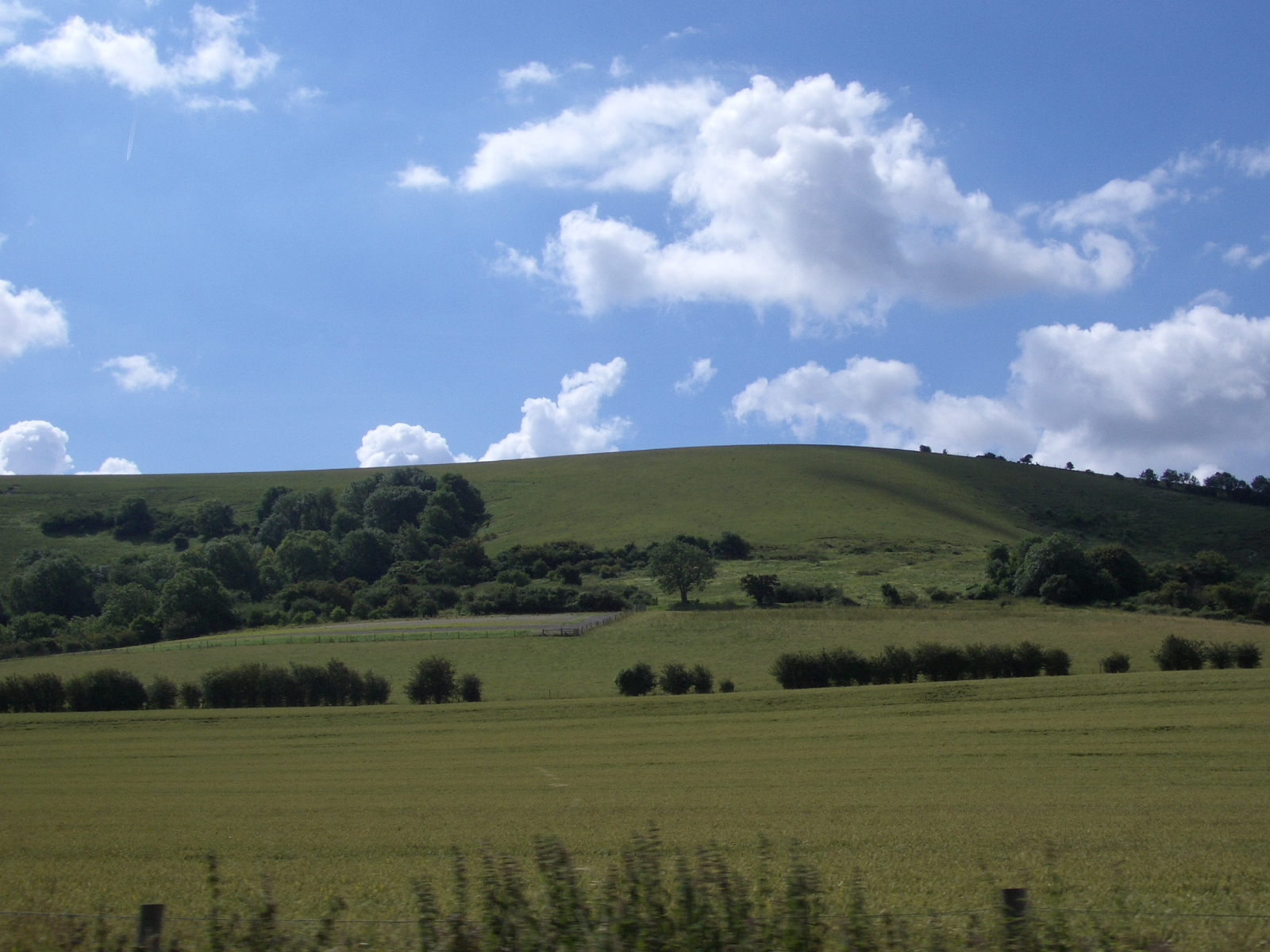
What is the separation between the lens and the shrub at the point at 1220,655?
134ft

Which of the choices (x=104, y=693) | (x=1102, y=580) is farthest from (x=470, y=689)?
(x=1102, y=580)

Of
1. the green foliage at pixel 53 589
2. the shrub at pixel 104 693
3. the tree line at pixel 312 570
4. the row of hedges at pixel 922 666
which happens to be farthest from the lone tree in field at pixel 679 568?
the green foliage at pixel 53 589

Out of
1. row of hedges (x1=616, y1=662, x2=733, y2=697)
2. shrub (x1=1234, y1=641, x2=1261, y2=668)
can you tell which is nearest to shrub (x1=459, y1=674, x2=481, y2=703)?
row of hedges (x1=616, y1=662, x2=733, y2=697)

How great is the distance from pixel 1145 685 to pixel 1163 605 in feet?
130

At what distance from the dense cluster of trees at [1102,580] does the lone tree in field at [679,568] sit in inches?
873

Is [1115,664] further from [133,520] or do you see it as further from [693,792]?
[133,520]

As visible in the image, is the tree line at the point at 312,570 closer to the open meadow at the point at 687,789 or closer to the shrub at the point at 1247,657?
the open meadow at the point at 687,789

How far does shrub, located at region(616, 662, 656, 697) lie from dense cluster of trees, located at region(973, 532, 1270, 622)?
39.1m

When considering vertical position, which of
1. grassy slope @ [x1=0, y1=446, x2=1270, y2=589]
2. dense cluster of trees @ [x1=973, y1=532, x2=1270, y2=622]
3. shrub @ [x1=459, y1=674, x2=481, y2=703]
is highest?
grassy slope @ [x1=0, y1=446, x2=1270, y2=589]

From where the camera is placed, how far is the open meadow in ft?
38.5

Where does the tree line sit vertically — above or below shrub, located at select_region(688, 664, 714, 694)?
above

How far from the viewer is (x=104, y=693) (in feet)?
139

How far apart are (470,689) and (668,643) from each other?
55.2 ft

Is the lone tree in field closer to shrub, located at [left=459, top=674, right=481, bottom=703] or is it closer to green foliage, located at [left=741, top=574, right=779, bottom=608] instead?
green foliage, located at [left=741, top=574, right=779, bottom=608]
